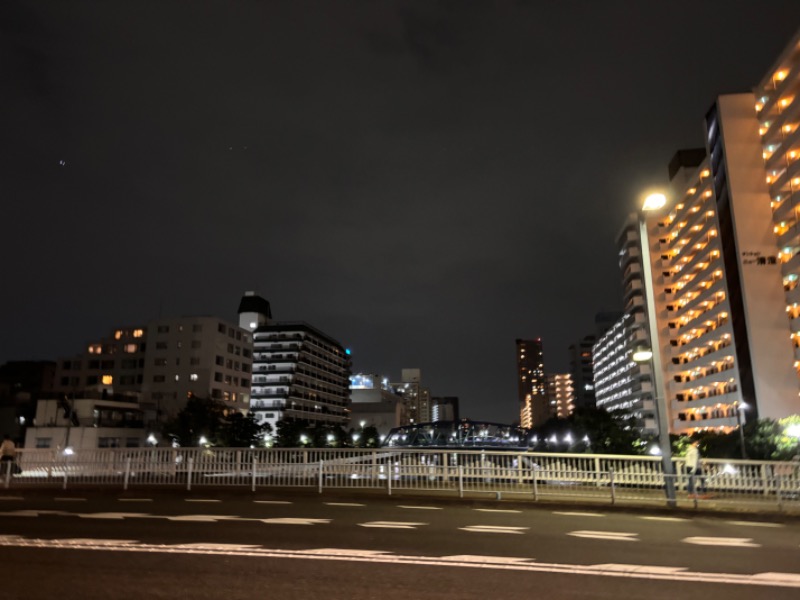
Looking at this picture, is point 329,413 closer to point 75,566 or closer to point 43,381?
point 43,381

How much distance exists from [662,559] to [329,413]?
466ft

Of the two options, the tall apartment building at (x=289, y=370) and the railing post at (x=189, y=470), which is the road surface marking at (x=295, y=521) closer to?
the railing post at (x=189, y=470)

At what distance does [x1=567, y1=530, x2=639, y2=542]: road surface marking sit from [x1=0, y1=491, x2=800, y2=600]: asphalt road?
0.12 feet

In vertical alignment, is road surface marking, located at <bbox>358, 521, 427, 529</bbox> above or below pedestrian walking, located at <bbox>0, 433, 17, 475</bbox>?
below

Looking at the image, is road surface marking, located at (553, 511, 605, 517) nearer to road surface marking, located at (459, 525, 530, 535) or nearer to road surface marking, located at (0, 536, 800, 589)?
road surface marking, located at (459, 525, 530, 535)

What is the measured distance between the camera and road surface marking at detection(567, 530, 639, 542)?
10258mm

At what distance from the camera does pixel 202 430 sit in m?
74.6

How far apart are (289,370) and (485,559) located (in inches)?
4901

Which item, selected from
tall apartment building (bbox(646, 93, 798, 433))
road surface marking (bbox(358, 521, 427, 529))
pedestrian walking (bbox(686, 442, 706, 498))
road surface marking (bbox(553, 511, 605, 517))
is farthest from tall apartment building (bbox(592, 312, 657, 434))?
road surface marking (bbox(358, 521, 427, 529))

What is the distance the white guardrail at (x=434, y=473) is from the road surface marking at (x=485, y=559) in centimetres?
855

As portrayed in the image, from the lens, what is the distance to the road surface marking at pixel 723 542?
995cm

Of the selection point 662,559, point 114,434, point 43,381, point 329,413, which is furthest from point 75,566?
point 329,413

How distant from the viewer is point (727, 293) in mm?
67375

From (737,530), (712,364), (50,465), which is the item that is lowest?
(737,530)
